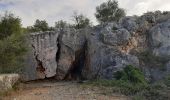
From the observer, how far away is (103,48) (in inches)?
982

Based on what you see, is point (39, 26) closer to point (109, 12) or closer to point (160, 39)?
point (109, 12)

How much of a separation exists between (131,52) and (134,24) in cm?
206

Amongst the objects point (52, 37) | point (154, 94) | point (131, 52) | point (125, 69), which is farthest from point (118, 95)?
point (52, 37)

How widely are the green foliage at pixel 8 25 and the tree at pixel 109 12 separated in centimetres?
819

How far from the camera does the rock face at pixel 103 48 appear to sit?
24047mm

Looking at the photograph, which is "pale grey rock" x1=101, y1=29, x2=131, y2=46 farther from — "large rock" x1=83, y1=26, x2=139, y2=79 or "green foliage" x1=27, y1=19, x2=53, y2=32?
"green foliage" x1=27, y1=19, x2=53, y2=32

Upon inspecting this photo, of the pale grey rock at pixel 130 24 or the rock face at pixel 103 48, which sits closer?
the rock face at pixel 103 48

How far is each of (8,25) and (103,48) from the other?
22.3 feet

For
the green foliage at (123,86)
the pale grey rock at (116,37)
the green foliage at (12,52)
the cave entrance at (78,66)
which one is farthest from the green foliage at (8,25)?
the green foliage at (123,86)

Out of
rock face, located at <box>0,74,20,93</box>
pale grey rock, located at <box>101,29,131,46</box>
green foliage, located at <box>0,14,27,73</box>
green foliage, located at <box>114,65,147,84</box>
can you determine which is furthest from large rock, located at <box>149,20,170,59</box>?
rock face, located at <box>0,74,20,93</box>

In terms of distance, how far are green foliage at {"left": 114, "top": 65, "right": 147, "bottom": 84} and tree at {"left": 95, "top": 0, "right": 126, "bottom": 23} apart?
401 inches

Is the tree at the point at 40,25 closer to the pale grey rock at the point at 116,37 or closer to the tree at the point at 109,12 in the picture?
the tree at the point at 109,12

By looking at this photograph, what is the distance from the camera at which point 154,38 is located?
81.9 feet

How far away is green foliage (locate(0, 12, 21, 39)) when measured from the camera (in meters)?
26.6
